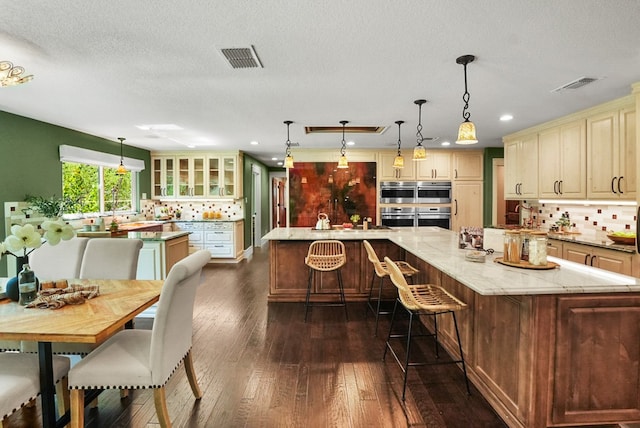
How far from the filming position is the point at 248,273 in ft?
20.0

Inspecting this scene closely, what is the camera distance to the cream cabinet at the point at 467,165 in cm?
691

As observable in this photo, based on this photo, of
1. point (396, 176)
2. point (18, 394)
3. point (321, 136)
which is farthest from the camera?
point (396, 176)

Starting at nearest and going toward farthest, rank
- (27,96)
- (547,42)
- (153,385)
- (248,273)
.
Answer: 1. (153,385)
2. (547,42)
3. (27,96)
4. (248,273)

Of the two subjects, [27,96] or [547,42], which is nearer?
[547,42]

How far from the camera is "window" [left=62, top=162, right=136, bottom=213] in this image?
17.2 feet

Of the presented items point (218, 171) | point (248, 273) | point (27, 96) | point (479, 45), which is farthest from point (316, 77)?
point (218, 171)

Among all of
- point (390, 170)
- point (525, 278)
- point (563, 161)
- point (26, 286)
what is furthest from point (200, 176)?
point (525, 278)

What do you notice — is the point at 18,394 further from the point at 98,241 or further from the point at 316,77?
the point at 316,77

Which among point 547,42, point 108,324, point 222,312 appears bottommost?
point 222,312

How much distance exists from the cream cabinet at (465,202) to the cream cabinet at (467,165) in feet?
0.40

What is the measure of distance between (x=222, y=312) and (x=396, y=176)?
4413mm

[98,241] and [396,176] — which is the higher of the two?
[396,176]

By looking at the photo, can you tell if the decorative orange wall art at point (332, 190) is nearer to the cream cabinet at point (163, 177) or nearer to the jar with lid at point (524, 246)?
the cream cabinet at point (163, 177)

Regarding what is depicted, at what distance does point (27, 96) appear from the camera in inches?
134
